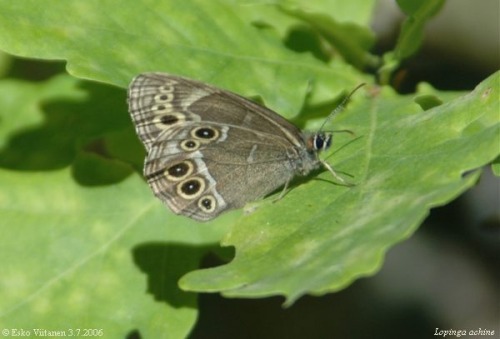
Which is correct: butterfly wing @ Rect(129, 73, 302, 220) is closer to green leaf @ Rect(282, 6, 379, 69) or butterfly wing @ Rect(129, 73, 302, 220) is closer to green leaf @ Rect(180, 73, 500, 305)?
green leaf @ Rect(180, 73, 500, 305)

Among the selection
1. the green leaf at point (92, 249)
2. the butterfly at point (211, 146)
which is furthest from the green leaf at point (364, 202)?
the green leaf at point (92, 249)

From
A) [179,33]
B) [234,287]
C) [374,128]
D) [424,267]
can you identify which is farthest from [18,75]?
[424,267]

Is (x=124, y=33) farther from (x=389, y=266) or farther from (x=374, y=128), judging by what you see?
(x=389, y=266)

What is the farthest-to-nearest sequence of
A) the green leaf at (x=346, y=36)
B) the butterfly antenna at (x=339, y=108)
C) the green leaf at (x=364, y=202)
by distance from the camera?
the green leaf at (x=346, y=36), the butterfly antenna at (x=339, y=108), the green leaf at (x=364, y=202)

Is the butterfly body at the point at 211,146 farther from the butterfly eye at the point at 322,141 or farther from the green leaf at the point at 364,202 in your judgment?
the green leaf at the point at 364,202

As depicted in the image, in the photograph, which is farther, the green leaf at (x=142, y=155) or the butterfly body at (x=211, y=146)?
the butterfly body at (x=211, y=146)

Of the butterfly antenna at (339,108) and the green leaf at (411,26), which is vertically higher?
the green leaf at (411,26)

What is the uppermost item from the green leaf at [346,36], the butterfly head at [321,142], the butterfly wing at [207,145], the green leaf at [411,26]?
the green leaf at [411,26]

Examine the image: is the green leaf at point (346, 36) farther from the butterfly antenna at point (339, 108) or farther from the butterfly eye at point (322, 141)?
the butterfly eye at point (322, 141)

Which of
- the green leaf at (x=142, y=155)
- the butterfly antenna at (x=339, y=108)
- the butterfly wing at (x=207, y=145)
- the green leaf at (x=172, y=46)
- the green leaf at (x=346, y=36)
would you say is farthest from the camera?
the green leaf at (x=346, y=36)
